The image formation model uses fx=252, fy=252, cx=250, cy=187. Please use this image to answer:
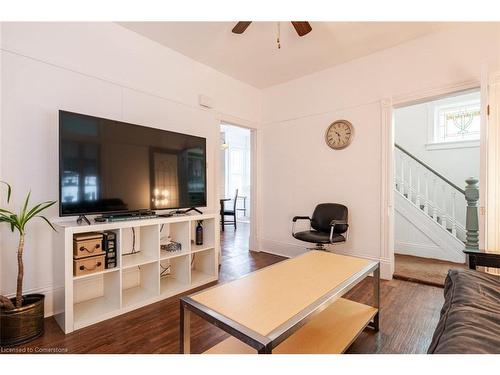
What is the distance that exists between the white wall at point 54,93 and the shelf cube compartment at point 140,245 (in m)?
0.58

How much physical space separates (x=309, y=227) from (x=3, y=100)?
11.4 feet

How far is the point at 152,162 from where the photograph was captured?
2480mm

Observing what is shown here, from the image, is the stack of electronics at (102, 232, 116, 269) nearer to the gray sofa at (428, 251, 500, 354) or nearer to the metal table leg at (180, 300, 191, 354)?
the metal table leg at (180, 300, 191, 354)

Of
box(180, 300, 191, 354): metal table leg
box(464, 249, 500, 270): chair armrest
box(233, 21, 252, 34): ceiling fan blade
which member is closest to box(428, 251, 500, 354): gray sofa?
box(464, 249, 500, 270): chair armrest

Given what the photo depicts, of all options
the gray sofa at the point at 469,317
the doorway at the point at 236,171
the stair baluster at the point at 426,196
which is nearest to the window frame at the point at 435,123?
the stair baluster at the point at 426,196

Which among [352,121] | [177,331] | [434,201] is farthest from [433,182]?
[177,331]

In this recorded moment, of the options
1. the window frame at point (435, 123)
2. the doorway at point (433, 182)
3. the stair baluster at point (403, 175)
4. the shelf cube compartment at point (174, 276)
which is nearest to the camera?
the shelf cube compartment at point (174, 276)

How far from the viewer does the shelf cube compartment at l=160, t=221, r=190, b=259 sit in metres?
2.56

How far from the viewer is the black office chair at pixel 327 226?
2.95 metres

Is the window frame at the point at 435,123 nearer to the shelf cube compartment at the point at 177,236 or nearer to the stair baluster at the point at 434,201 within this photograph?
the stair baluster at the point at 434,201

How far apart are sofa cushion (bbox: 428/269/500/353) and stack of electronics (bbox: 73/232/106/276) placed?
217 cm
